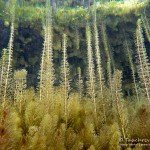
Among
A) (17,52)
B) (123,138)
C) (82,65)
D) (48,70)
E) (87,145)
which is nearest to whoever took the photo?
(87,145)

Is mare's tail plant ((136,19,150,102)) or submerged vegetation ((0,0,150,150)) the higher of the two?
mare's tail plant ((136,19,150,102))

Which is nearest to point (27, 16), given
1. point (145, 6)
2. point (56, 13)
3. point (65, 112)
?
point (56, 13)

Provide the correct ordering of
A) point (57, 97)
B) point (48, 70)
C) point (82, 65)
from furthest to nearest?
point (82, 65) → point (57, 97) → point (48, 70)

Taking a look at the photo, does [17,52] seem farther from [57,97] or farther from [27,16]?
[57,97]

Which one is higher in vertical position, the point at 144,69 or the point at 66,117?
the point at 144,69

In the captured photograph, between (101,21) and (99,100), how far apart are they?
505cm

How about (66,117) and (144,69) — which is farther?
(144,69)

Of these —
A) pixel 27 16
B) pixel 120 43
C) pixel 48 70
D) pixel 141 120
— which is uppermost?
pixel 27 16

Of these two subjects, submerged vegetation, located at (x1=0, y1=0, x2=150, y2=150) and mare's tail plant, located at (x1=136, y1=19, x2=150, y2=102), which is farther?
mare's tail plant, located at (x1=136, y1=19, x2=150, y2=102)

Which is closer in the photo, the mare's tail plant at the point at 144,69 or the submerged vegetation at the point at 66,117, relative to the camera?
the submerged vegetation at the point at 66,117

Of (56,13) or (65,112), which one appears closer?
(65,112)

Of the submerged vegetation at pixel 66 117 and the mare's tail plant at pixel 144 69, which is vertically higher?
the mare's tail plant at pixel 144 69

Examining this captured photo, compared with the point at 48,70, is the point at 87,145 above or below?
below

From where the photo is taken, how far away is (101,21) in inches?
427
